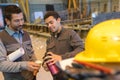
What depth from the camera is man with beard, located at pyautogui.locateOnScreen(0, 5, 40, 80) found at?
194 cm

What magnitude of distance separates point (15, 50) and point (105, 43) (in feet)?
3.74

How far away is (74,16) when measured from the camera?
1377 centimetres

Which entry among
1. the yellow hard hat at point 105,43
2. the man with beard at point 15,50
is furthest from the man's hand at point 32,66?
the yellow hard hat at point 105,43

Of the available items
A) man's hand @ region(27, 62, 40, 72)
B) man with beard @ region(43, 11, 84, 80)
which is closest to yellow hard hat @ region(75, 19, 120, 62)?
man's hand @ region(27, 62, 40, 72)

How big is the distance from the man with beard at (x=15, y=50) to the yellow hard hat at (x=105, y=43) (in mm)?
868

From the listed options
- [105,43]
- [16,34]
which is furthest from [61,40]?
[105,43]

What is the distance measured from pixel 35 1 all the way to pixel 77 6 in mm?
3020

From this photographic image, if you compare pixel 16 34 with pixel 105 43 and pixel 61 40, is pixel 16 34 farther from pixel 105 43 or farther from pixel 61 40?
pixel 105 43

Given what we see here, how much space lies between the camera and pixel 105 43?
106 centimetres

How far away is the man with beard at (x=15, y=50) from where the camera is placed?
1.94 m

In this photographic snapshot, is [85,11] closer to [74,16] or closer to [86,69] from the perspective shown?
[74,16]

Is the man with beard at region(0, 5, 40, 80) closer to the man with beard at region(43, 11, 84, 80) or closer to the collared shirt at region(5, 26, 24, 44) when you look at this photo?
the collared shirt at region(5, 26, 24, 44)

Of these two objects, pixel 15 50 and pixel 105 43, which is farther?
pixel 15 50


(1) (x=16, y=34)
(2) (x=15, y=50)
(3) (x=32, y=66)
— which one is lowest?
(3) (x=32, y=66)
